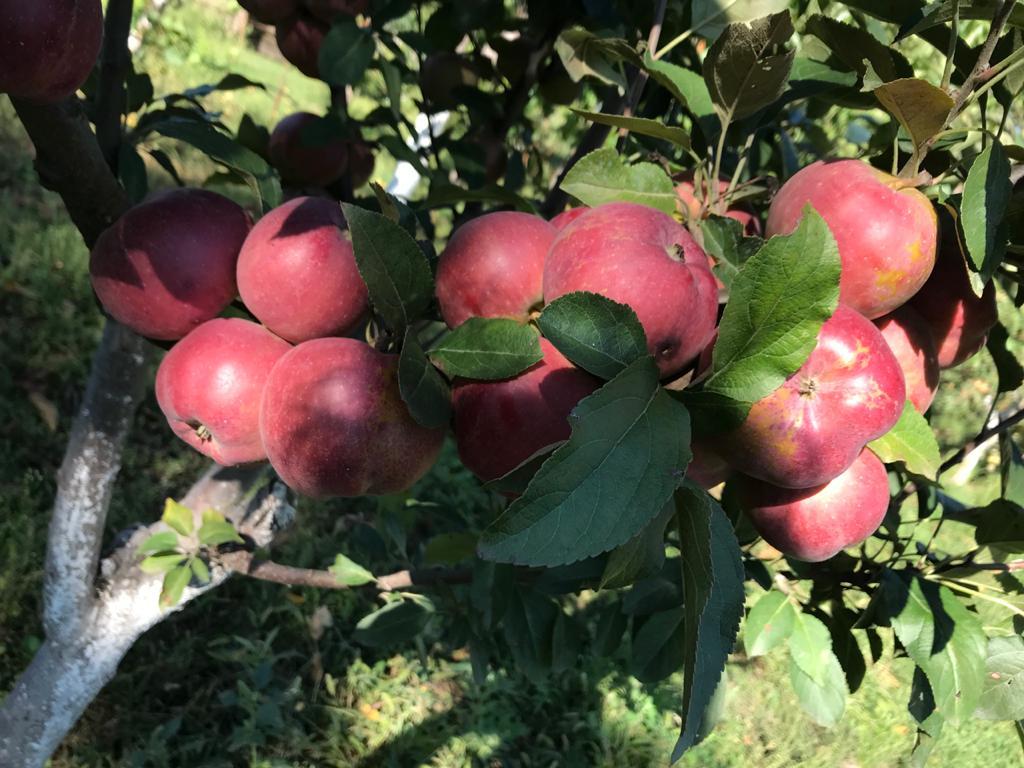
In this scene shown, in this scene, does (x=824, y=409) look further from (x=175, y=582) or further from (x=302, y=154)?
(x=175, y=582)

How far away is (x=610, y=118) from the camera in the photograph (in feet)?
2.48

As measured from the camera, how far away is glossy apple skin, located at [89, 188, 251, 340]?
0.82 metres

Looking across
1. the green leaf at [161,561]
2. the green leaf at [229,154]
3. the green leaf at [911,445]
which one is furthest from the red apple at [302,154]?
the green leaf at [911,445]

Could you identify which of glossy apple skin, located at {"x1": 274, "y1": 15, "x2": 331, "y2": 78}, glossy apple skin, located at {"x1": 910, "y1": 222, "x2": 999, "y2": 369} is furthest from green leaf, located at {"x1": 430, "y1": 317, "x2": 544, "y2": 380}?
glossy apple skin, located at {"x1": 274, "y1": 15, "x2": 331, "y2": 78}

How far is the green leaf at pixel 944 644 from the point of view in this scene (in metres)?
0.99

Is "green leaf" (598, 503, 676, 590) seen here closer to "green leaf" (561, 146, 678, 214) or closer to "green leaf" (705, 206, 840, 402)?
"green leaf" (705, 206, 840, 402)

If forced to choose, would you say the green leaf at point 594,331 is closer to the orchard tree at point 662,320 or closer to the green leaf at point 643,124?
the orchard tree at point 662,320

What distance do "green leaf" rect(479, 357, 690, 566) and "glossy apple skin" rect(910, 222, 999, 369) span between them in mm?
411

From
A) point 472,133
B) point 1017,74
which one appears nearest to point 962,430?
point 472,133

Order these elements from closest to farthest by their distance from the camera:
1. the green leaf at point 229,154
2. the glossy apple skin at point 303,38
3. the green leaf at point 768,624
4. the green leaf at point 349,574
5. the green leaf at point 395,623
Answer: the green leaf at point 229,154
the green leaf at point 768,624
the glossy apple skin at point 303,38
the green leaf at point 349,574
the green leaf at point 395,623

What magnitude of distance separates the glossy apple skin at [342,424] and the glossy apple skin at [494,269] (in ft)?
0.30

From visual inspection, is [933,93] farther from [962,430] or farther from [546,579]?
[962,430]

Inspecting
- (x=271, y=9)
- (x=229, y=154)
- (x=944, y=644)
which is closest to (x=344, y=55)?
(x=271, y=9)

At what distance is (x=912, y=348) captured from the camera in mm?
795
